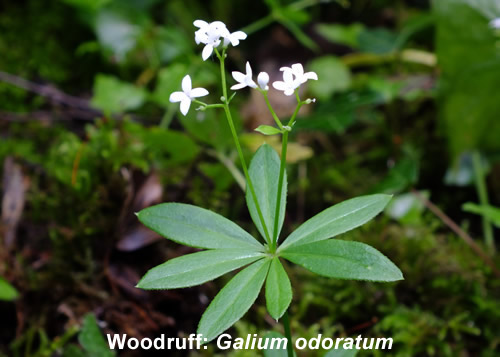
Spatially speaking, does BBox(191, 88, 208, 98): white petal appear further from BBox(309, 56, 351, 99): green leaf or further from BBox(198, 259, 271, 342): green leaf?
BBox(309, 56, 351, 99): green leaf

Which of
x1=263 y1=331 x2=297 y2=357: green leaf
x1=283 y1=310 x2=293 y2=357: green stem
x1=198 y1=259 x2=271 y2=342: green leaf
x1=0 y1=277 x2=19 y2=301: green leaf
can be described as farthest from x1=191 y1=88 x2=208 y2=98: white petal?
x1=0 y1=277 x2=19 y2=301: green leaf

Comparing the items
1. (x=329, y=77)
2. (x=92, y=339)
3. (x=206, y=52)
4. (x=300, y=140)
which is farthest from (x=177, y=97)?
(x=329, y=77)

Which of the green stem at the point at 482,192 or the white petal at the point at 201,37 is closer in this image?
the white petal at the point at 201,37

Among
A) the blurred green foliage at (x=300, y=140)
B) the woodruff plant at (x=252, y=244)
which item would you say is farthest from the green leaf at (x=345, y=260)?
the blurred green foliage at (x=300, y=140)

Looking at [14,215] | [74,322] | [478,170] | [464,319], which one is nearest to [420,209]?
[478,170]

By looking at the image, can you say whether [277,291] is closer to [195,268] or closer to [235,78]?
[195,268]

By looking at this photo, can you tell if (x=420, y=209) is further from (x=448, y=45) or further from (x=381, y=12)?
(x=381, y=12)

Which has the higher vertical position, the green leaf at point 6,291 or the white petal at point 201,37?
the white petal at point 201,37

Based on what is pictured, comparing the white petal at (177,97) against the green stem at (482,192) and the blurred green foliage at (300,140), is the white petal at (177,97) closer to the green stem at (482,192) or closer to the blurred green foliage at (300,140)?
the blurred green foliage at (300,140)
